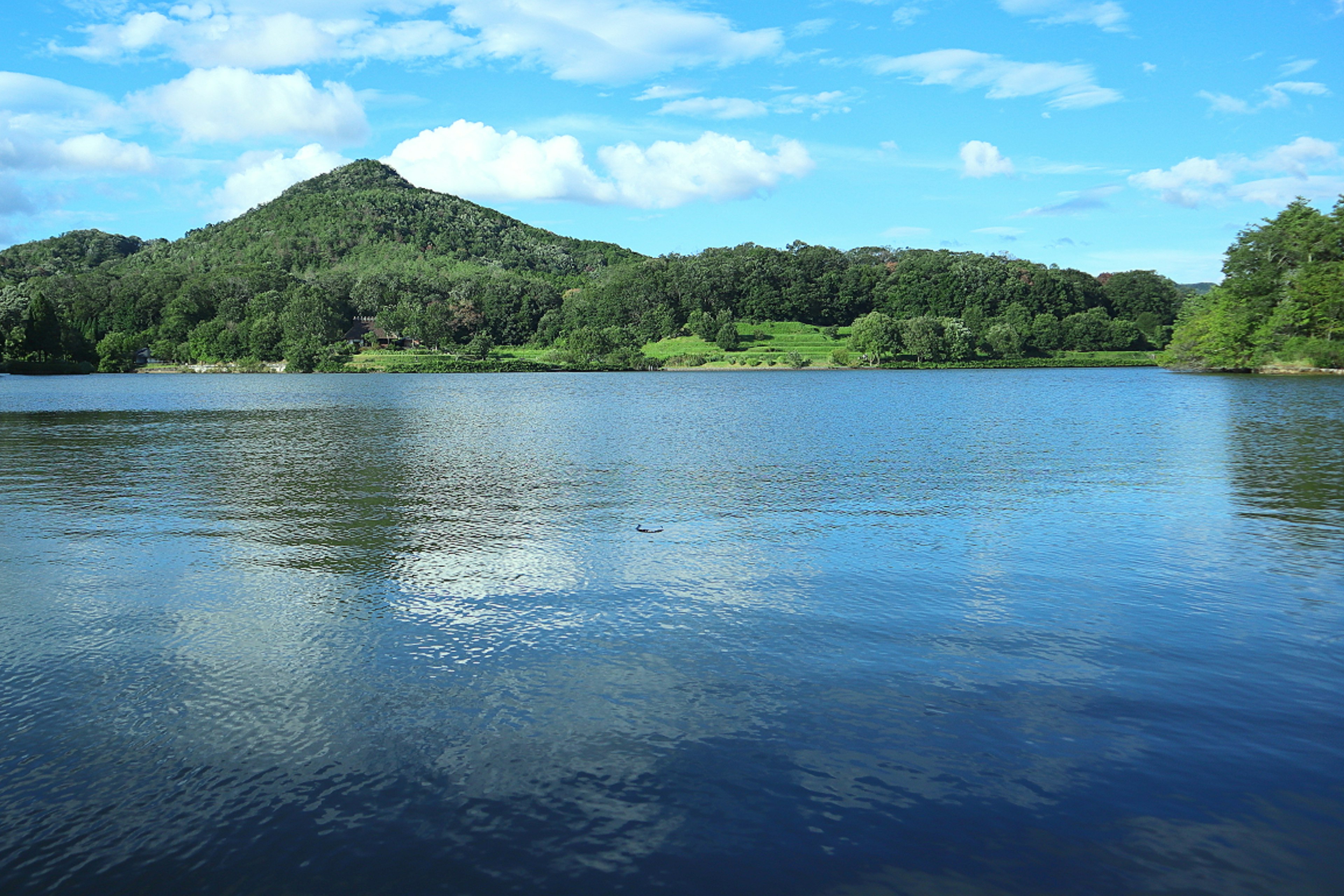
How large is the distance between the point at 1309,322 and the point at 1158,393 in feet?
155

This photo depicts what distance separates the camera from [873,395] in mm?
90812

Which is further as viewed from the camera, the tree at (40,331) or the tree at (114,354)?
the tree at (114,354)

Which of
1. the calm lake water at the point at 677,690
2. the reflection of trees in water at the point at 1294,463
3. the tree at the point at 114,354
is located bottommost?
the calm lake water at the point at 677,690

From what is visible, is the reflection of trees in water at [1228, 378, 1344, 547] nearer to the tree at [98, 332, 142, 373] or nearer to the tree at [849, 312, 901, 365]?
the tree at [849, 312, 901, 365]

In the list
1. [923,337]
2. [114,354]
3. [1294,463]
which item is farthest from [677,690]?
[114,354]

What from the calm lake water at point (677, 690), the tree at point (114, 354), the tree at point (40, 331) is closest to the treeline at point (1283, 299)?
the calm lake water at point (677, 690)

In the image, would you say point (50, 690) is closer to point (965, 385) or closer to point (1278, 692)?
point (1278, 692)

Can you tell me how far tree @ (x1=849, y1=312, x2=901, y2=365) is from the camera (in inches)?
7466

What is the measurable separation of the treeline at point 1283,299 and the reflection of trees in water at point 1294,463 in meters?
56.7

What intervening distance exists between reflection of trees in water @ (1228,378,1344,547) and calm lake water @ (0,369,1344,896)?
379mm

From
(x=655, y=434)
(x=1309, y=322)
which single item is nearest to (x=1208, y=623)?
(x=655, y=434)

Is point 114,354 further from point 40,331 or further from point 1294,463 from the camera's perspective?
point 1294,463

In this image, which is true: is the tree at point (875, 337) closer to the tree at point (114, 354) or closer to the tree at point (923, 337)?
the tree at point (923, 337)

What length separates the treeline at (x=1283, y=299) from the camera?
11381cm
